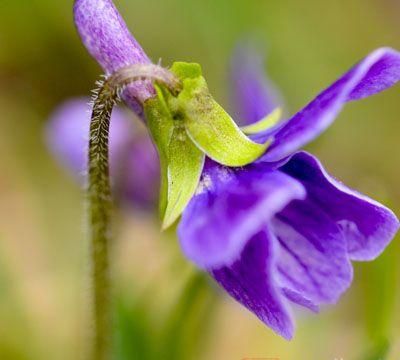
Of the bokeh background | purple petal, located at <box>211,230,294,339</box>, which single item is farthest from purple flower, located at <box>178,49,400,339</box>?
the bokeh background

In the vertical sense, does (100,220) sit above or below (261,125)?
below

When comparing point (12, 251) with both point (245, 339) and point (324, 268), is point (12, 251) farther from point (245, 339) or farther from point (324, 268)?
point (324, 268)

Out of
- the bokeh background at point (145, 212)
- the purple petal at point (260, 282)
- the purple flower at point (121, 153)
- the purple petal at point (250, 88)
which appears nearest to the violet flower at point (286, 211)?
the purple petal at point (260, 282)

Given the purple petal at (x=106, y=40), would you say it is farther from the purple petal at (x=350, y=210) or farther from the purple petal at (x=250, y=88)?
the purple petal at (x=250, y=88)

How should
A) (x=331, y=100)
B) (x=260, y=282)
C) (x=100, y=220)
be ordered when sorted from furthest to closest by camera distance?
(x=100, y=220) → (x=260, y=282) → (x=331, y=100)

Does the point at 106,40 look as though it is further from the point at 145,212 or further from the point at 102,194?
the point at 145,212

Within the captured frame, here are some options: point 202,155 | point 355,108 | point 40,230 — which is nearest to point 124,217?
point 40,230

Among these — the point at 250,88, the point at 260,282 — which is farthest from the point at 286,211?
the point at 250,88
